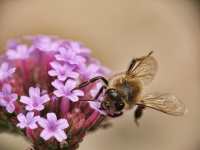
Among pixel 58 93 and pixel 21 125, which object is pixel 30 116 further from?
pixel 58 93

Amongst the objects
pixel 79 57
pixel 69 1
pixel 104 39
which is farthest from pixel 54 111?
pixel 69 1

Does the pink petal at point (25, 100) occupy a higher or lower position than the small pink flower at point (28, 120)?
higher

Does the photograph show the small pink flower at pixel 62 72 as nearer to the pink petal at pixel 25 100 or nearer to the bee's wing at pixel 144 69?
the pink petal at pixel 25 100

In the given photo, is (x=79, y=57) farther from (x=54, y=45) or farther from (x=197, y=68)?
(x=197, y=68)

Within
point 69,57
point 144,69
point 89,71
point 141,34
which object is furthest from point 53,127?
point 141,34

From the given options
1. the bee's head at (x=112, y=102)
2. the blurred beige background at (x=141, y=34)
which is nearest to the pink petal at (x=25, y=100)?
the bee's head at (x=112, y=102)

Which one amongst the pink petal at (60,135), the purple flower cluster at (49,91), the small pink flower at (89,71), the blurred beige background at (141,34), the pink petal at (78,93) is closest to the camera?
the pink petal at (60,135)

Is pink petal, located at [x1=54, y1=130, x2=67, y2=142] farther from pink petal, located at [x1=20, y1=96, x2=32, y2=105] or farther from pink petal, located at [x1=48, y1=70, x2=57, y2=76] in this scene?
pink petal, located at [x1=48, y1=70, x2=57, y2=76]
